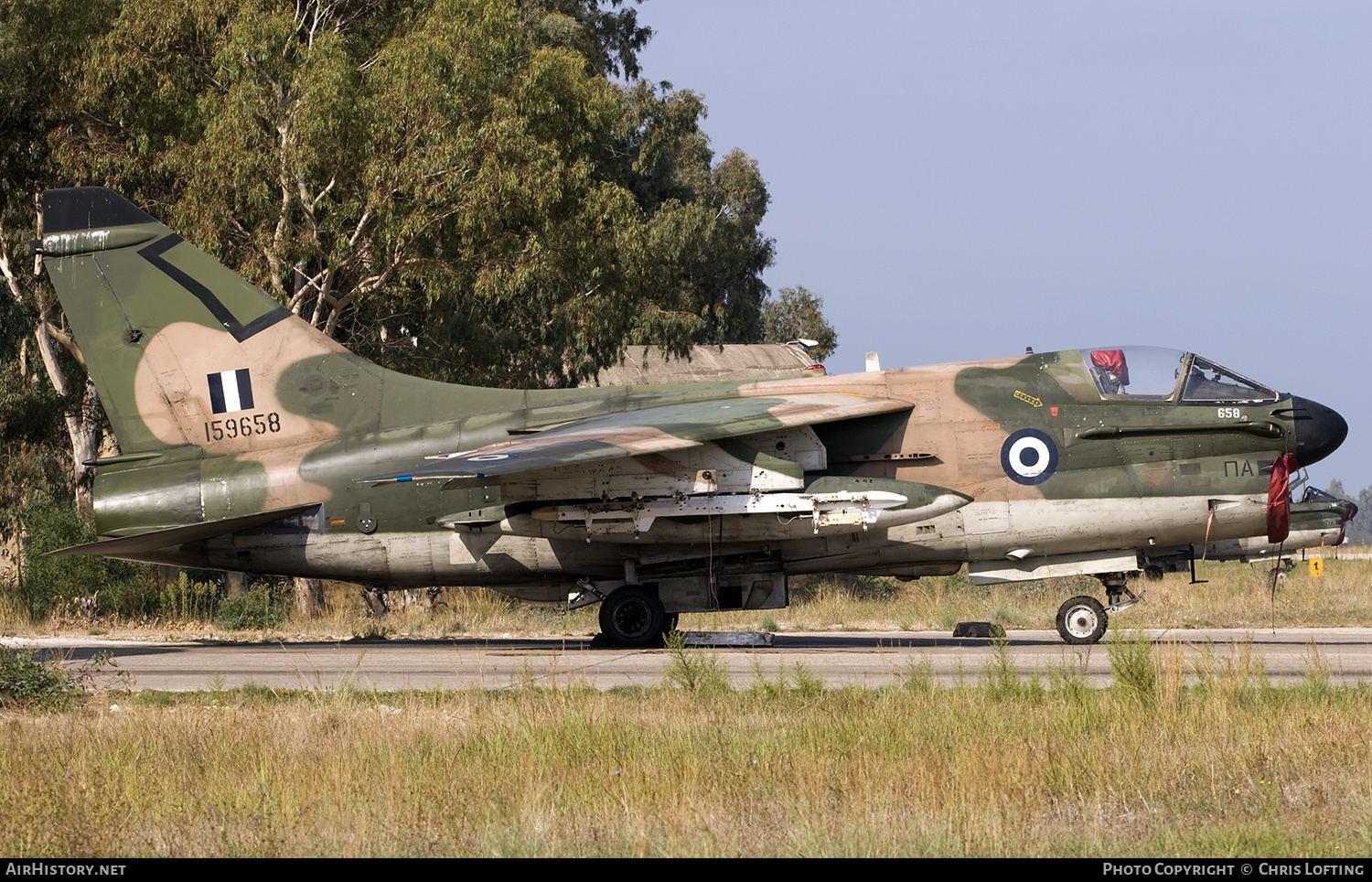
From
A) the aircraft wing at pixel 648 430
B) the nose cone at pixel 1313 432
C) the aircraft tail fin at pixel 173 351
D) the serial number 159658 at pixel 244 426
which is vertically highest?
the aircraft tail fin at pixel 173 351

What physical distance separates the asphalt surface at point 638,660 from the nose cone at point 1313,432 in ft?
7.94

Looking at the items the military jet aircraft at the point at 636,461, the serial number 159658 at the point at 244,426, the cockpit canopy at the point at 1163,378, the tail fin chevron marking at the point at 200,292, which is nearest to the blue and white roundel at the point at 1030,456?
the military jet aircraft at the point at 636,461

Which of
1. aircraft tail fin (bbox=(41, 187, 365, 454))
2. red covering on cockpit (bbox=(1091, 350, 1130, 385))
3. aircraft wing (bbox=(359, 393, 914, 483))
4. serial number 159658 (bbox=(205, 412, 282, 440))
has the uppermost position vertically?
aircraft tail fin (bbox=(41, 187, 365, 454))

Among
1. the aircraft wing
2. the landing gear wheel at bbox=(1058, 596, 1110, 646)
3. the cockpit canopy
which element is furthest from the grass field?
the cockpit canopy

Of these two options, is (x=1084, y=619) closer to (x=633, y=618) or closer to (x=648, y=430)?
(x=633, y=618)

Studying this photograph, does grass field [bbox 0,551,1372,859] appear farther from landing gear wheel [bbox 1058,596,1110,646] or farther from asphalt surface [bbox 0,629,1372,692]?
landing gear wheel [bbox 1058,596,1110,646]

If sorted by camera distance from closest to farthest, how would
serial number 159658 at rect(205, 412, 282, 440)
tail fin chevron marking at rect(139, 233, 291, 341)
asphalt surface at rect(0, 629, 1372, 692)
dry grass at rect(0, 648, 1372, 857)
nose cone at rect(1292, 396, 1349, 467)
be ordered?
dry grass at rect(0, 648, 1372, 857) < asphalt surface at rect(0, 629, 1372, 692) < nose cone at rect(1292, 396, 1349, 467) < serial number 159658 at rect(205, 412, 282, 440) < tail fin chevron marking at rect(139, 233, 291, 341)

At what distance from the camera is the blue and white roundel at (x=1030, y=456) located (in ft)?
54.7

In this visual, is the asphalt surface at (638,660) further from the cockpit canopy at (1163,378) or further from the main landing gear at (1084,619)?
the cockpit canopy at (1163,378)

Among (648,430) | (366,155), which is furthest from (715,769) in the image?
(366,155)

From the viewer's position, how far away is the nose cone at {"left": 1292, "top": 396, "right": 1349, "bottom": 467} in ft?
53.5

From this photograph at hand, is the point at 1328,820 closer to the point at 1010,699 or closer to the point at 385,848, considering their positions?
the point at 1010,699

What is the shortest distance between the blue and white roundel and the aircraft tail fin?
8718 mm

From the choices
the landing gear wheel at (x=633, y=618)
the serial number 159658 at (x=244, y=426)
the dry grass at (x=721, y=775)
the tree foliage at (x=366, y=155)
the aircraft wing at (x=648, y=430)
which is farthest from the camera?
the tree foliage at (x=366, y=155)
